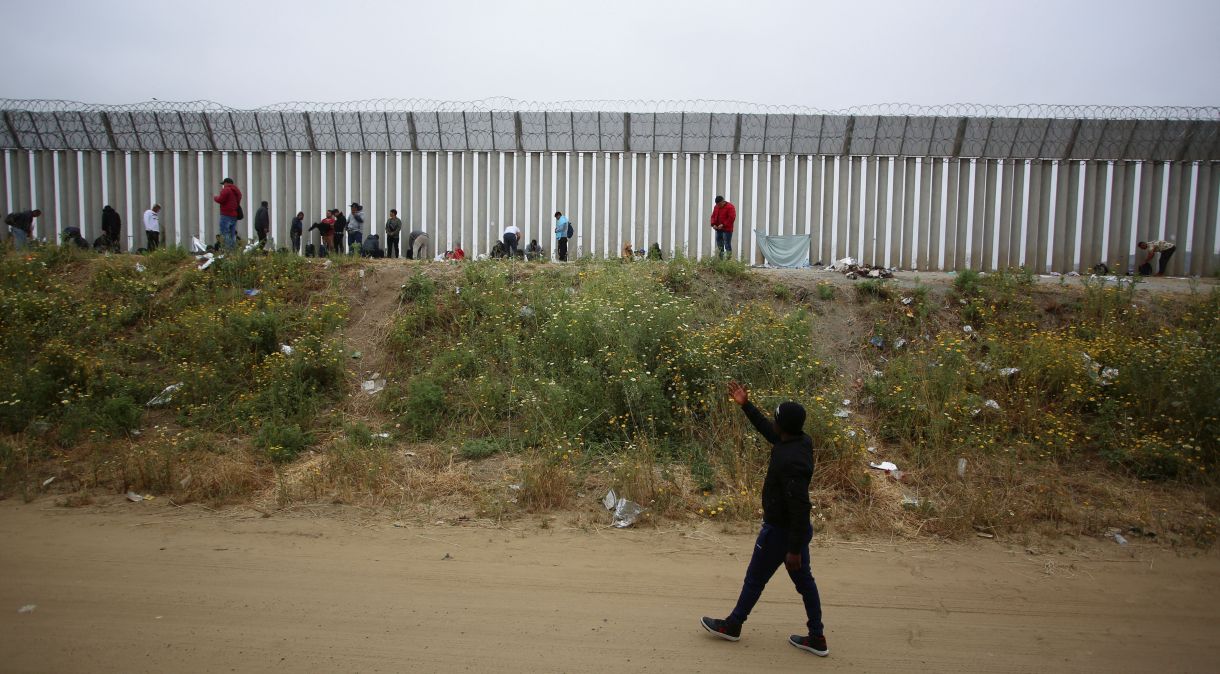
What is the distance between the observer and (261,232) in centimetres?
1416

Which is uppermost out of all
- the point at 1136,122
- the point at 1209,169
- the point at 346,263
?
the point at 1136,122

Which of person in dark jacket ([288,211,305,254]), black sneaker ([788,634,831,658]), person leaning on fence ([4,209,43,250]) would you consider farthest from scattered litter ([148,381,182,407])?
person leaning on fence ([4,209,43,250])

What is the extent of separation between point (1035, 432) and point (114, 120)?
1839cm

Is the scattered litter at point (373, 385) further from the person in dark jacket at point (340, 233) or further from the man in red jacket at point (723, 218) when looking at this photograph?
the man in red jacket at point (723, 218)

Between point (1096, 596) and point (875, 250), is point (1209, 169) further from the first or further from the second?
point (1096, 596)

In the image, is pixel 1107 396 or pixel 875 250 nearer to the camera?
pixel 1107 396

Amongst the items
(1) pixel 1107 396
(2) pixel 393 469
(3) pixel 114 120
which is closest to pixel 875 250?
(1) pixel 1107 396

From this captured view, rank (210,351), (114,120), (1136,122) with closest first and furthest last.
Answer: (210,351) < (1136,122) < (114,120)

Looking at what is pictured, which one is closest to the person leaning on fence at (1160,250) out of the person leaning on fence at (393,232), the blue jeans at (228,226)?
the person leaning on fence at (393,232)

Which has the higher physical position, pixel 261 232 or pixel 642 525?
pixel 261 232

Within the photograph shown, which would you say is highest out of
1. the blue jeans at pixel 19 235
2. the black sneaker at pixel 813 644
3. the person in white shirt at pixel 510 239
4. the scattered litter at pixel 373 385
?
the person in white shirt at pixel 510 239

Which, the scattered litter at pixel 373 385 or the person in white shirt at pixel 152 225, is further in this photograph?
the person in white shirt at pixel 152 225

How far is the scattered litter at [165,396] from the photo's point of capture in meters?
8.45

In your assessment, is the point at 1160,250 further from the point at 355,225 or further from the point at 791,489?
the point at 355,225
